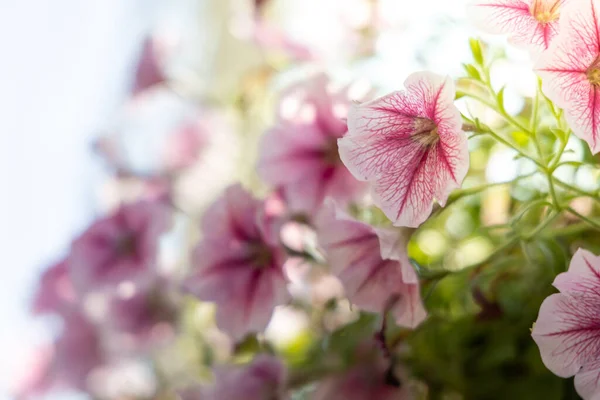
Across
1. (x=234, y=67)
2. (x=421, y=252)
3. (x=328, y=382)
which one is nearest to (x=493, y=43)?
(x=421, y=252)

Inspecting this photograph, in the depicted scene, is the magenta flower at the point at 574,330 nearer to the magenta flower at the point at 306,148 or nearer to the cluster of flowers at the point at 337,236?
the cluster of flowers at the point at 337,236

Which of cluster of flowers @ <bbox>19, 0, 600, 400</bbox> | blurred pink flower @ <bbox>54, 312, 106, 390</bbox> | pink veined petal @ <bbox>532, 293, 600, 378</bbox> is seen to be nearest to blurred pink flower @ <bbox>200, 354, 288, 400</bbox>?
cluster of flowers @ <bbox>19, 0, 600, 400</bbox>

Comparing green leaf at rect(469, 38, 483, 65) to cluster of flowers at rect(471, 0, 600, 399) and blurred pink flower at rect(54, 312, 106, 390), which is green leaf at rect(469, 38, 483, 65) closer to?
cluster of flowers at rect(471, 0, 600, 399)

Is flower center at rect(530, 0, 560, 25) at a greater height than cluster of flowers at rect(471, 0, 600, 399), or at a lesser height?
greater

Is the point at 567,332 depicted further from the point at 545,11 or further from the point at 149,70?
the point at 149,70

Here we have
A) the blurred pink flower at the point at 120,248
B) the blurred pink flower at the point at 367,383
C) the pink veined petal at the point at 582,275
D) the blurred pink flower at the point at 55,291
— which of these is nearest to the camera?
the pink veined petal at the point at 582,275

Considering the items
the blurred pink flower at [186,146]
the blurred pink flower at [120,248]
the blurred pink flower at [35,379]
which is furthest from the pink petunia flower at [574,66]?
the blurred pink flower at [35,379]

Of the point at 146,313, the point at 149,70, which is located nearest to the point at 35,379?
the point at 146,313
